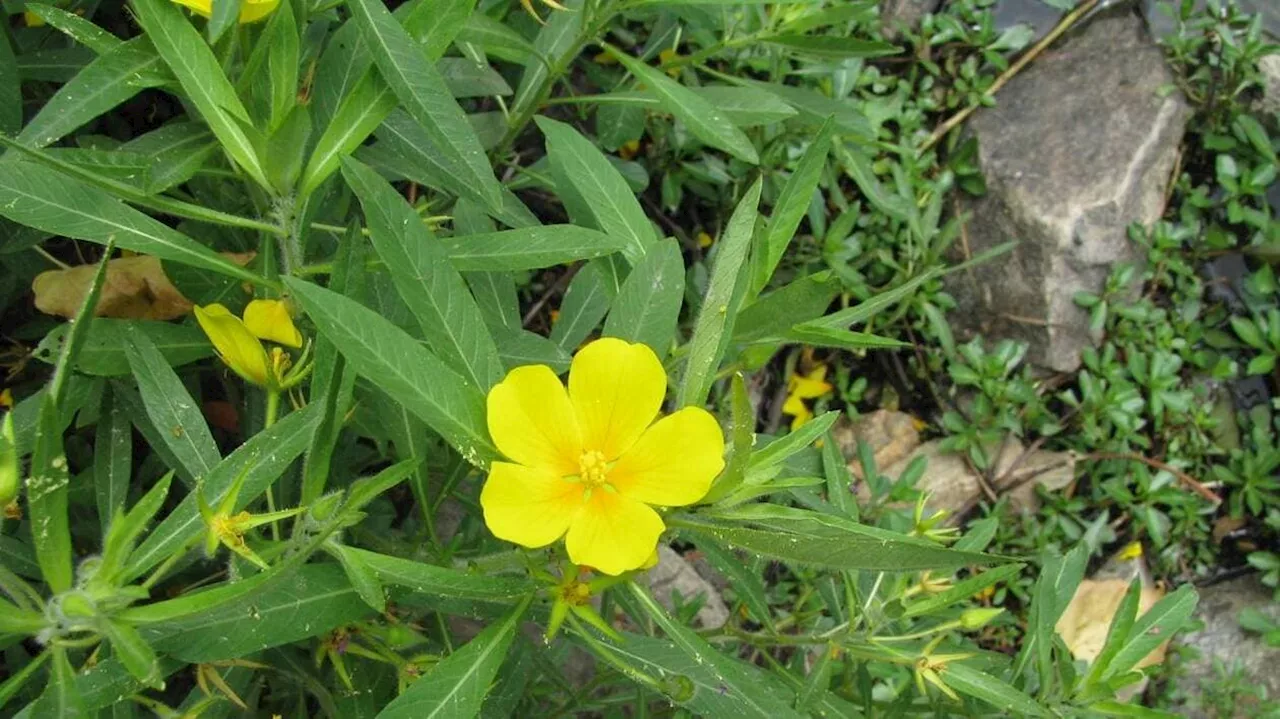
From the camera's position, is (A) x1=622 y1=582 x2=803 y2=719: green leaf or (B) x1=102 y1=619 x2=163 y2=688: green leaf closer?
(B) x1=102 y1=619 x2=163 y2=688: green leaf

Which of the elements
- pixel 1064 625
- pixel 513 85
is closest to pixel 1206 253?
pixel 1064 625

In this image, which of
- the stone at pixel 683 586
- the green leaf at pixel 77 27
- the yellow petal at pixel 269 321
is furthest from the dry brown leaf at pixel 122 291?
the stone at pixel 683 586

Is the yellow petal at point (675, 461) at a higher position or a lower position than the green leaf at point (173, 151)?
lower

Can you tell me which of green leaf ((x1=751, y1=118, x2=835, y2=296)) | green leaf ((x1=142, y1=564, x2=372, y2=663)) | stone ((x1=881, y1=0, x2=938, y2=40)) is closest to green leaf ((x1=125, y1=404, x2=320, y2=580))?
green leaf ((x1=142, y1=564, x2=372, y2=663))

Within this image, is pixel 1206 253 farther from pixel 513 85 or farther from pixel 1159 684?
pixel 513 85

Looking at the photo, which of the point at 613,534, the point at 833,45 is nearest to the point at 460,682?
the point at 613,534

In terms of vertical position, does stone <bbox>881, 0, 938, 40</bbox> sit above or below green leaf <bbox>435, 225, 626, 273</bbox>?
below

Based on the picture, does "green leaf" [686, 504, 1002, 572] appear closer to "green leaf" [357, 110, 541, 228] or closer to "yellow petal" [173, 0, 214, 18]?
"green leaf" [357, 110, 541, 228]

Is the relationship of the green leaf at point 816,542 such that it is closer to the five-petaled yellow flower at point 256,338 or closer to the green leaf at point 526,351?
the green leaf at point 526,351
